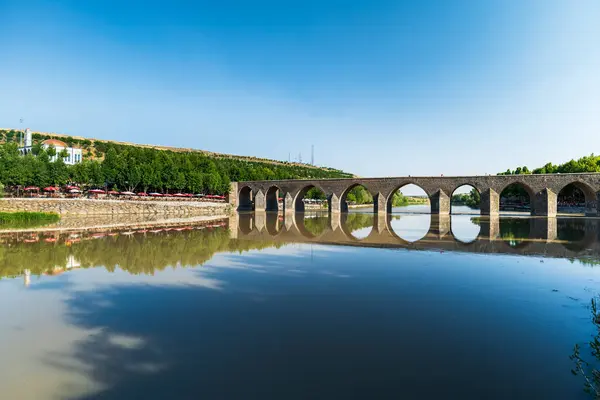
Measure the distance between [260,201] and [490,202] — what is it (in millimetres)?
32088

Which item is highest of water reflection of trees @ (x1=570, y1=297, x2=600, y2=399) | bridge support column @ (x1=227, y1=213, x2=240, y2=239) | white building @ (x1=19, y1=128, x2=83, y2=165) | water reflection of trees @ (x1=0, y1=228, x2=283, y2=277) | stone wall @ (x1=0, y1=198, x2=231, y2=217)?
white building @ (x1=19, y1=128, x2=83, y2=165)

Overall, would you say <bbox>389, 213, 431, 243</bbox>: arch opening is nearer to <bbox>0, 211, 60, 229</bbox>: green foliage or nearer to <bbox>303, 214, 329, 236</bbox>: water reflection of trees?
<bbox>303, 214, 329, 236</bbox>: water reflection of trees

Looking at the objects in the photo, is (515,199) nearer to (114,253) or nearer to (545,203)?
(545,203)

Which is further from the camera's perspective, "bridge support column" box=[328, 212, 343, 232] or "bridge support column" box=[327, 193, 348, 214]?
"bridge support column" box=[327, 193, 348, 214]

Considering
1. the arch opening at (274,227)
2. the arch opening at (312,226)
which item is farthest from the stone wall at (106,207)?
the arch opening at (312,226)

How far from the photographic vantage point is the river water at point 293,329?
3760 millimetres

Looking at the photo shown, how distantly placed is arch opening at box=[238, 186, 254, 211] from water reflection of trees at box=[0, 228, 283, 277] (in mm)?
45694

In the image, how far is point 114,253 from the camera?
12.4m

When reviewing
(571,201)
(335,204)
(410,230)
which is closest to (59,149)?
(335,204)

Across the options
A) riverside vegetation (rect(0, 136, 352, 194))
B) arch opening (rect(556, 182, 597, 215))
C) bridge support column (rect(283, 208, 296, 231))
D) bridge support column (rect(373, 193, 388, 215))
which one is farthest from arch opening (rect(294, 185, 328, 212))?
arch opening (rect(556, 182, 597, 215))

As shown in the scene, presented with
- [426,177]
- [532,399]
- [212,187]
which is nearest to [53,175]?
[212,187]

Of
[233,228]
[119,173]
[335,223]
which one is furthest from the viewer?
[119,173]

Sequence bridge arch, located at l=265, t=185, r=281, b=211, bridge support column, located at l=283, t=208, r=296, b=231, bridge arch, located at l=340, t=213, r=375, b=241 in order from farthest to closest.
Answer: bridge arch, located at l=265, t=185, r=281, b=211
bridge support column, located at l=283, t=208, r=296, b=231
bridge arch, located at l=340, t=213, r=375, b=241

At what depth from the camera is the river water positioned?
376cm
